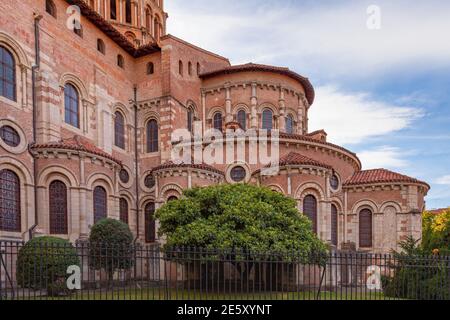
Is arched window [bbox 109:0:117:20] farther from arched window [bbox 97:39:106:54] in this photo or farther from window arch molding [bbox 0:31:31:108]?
window arch molding [bbox 0:31:31:108]

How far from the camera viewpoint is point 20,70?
1989cm

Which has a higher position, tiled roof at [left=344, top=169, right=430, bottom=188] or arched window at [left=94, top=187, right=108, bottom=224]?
tiled roof at [left=344, top=169, right=430, bottom=188]

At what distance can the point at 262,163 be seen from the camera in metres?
24.8

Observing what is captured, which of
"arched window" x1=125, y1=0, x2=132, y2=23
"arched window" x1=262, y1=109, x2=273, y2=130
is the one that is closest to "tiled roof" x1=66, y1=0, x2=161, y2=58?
"arched window" x1=262, y1=109, x2=273, y2=130

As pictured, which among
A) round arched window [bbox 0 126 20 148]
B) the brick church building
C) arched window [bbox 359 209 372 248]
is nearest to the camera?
round arched window [bbox 0 126 20 148]

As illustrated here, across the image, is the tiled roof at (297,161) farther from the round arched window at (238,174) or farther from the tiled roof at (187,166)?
the tiled roof at (187,166)

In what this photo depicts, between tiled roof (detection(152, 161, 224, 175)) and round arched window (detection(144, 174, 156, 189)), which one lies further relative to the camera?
round arched window (detection(144, 174, 156, 189))

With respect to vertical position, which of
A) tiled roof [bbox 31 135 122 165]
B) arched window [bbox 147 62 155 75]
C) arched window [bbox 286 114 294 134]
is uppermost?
arched window [bbox 147 62 155 75]

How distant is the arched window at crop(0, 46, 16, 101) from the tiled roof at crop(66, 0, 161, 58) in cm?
669

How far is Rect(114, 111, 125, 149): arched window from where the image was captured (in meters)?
27.2

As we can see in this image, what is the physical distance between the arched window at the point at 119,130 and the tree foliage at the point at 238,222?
10.6 meters

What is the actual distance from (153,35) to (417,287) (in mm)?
36918

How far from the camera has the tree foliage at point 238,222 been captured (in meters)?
16.2

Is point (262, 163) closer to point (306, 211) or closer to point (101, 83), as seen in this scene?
point (306, 211)
